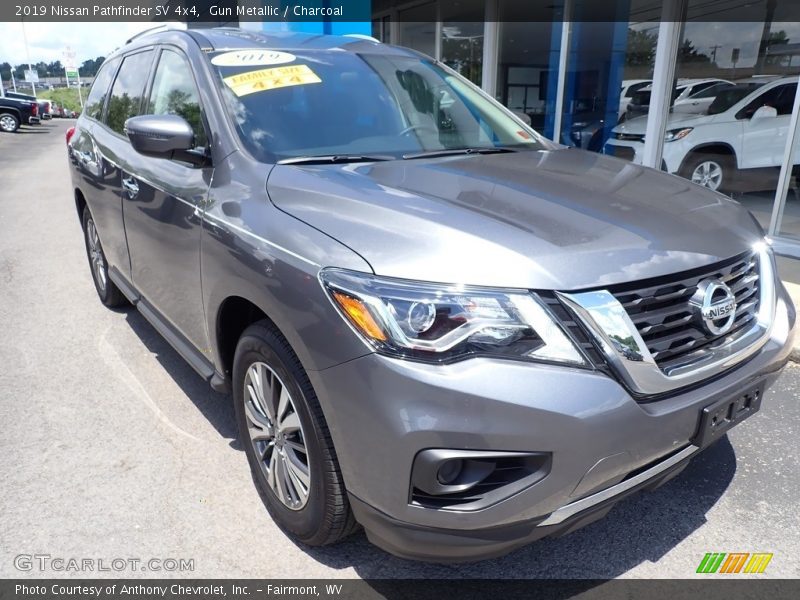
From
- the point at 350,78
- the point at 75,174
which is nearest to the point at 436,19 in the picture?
the point at 75,174

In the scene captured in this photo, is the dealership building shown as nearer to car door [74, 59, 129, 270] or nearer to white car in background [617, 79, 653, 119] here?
white car in background [617, 79, 653, 119]

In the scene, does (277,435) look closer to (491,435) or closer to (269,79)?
(491,435)

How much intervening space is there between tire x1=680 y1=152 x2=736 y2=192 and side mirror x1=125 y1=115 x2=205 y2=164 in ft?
22.4

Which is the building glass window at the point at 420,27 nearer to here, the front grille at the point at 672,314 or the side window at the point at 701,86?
the side window at the point at 701,86

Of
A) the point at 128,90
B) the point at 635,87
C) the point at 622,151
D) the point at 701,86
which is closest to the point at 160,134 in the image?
the point at 128,90

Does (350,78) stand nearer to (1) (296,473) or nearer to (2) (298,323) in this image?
(2) (298,323)

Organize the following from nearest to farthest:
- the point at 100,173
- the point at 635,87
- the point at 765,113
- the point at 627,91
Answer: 1. the point at 100,173
2. the point at 765,113
3. the point at 635,87
4. the point at 627,91

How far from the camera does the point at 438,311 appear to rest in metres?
1.62

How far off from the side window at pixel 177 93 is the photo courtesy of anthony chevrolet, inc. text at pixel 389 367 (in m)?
0.02

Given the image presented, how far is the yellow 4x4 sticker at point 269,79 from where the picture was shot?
259cm

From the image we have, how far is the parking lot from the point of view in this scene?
7.14 feet

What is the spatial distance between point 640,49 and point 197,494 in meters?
8.12

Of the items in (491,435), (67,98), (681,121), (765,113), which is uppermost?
(765,113)

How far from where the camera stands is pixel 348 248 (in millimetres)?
1774
